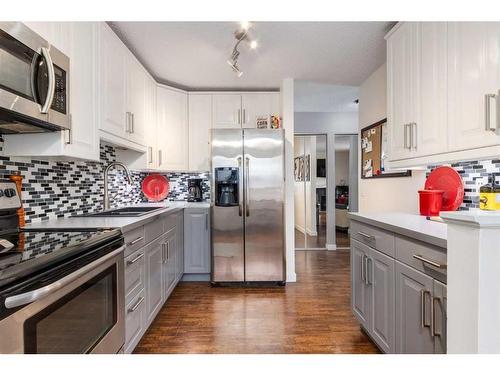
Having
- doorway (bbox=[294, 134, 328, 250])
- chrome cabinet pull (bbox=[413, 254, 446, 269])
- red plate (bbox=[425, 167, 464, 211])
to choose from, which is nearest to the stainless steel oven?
chrome cabinet pull (bbox=[413, 254, 446, 269])

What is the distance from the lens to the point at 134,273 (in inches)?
→ 70.9

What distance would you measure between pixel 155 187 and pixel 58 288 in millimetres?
2807

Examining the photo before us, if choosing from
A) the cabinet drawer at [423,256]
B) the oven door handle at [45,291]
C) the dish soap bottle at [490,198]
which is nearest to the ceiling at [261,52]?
the dish soap bottle at [490,198]

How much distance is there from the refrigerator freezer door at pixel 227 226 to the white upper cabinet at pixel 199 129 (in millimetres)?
581

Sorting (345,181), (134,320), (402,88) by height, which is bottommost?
(134,320)

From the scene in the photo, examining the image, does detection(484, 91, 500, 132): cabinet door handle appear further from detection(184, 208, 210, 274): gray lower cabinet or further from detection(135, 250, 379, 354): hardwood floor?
detection(184, 208, 210, 274): gray lower cabinet

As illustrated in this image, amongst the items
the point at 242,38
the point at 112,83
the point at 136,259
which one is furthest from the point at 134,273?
the point at 242,38

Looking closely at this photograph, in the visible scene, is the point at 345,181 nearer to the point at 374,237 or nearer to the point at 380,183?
the point at 380,183

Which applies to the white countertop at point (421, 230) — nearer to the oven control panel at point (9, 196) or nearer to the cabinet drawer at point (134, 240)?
the cabinet drawer at point (134, 240)

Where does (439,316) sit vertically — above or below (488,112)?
below

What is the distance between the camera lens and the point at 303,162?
208 inches
